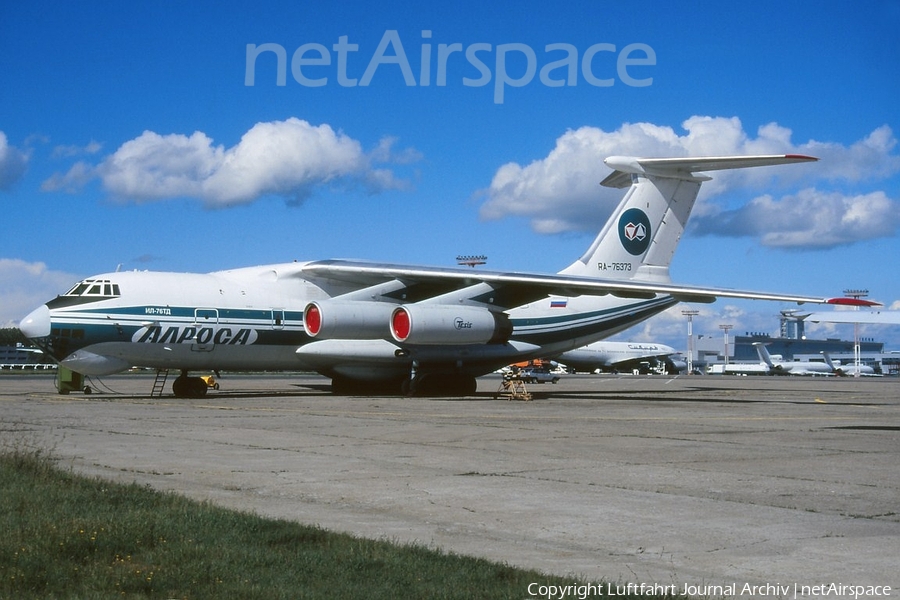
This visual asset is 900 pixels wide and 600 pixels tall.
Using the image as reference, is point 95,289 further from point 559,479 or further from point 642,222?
point 559,479

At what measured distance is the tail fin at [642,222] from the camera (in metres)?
25.2

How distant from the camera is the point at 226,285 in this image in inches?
870

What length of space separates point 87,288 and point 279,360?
449 cm

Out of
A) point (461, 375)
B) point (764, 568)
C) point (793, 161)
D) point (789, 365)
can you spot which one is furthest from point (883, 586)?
point (789, 365)

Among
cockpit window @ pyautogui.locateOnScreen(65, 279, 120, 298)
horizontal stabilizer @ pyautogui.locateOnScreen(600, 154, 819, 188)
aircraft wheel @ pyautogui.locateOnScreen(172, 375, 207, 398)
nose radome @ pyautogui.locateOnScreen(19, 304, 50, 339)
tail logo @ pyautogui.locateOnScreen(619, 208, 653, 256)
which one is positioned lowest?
aircraft wheel @ pyautogui.locateOnScreen(172, 375, 207, 398)

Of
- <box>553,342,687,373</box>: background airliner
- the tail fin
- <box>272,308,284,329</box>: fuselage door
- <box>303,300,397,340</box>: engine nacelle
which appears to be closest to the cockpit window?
<box>272,308,284,329</box>: fuselage door

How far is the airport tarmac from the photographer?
5492 mm

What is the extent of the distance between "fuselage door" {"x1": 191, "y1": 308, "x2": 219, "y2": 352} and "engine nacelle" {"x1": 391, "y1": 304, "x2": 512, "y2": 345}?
3.86 metres

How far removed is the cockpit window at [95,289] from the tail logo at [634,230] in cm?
1249

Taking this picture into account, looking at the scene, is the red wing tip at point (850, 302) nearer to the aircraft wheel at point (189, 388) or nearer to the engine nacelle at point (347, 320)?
the engine nacelle at point (347, 320)

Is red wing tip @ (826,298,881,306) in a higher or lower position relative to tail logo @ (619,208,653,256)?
lower

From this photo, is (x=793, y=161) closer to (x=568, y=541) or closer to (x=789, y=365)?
(x=568, y=541)

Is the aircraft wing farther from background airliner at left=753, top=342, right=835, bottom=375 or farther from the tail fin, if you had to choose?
background airliner at left=753, top=342, right=835, bottom=375

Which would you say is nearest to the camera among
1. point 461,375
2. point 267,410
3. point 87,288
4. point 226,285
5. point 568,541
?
point 568,541
